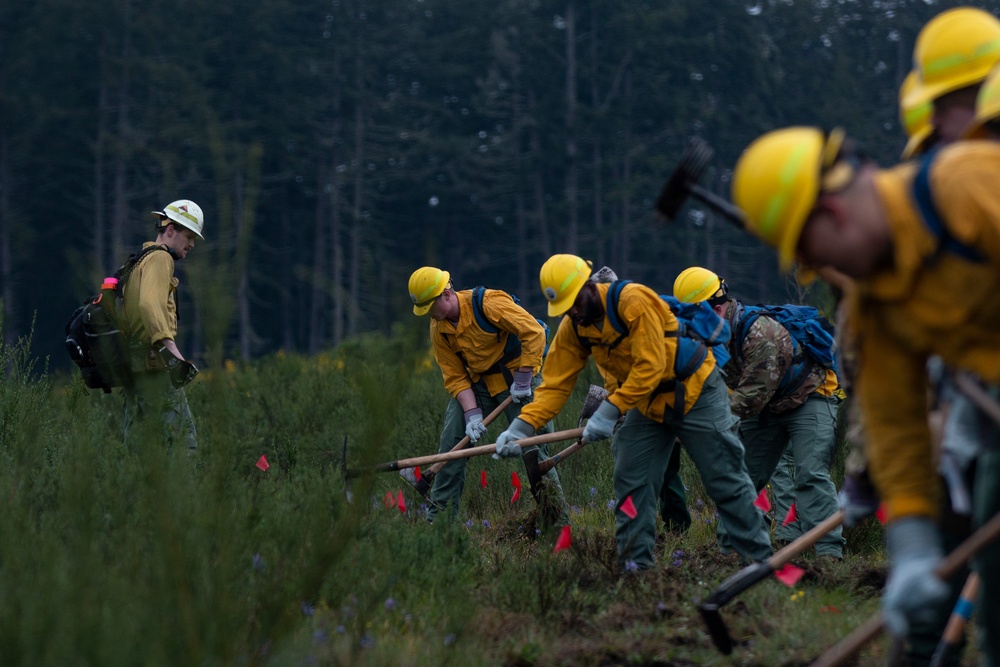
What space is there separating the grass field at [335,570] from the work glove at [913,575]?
50.3 inches

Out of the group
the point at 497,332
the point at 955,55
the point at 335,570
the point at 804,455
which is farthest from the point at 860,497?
the point at 497,332

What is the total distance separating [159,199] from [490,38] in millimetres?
12599

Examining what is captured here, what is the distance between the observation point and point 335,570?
179 inches

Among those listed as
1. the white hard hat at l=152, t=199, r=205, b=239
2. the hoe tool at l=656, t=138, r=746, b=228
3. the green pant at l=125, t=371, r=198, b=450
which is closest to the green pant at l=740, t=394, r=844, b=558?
the hoe tool at l=656, t=138, r=746, b=228

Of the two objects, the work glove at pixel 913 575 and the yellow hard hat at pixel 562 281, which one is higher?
the yellow hard hat at pixel 562 281

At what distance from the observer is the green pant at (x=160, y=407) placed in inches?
111

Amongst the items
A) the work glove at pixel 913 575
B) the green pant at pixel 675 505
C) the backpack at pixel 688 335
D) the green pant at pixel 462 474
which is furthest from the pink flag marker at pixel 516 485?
the work glove at pixel 913 575

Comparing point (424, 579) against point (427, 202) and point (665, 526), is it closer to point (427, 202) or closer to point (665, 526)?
point (665, 526)

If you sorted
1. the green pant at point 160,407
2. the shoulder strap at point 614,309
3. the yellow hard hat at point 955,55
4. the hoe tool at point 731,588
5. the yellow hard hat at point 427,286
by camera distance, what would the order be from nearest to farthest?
the green pant at point 160,407 → the yellow hard hat at point 955,55 → the hoe tool at point 731,588 → the shoulder strap at point 614,309 → the yellow hard hat at point 427,286

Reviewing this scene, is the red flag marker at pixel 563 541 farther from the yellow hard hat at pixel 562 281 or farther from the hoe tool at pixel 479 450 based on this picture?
the yellow hard hat at pixel 562 281

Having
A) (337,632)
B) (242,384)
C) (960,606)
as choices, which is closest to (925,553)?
(960,606)

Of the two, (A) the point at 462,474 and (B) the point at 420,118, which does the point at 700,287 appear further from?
(B) the point at 420,118

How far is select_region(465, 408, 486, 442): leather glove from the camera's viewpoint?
7.39 meters

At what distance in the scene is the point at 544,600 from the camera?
5.11m
